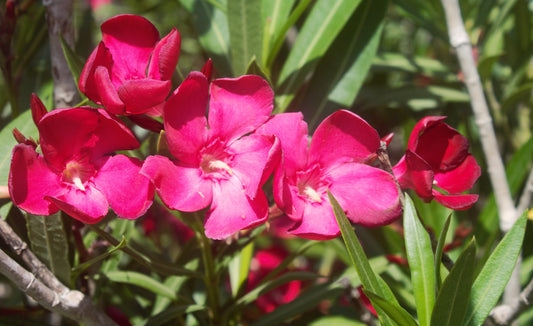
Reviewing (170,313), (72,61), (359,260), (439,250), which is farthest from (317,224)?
(72,61)

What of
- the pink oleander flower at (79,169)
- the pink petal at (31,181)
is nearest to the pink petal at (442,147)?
the pink oleander flower at (79,169)

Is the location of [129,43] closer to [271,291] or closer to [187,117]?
[187,117]

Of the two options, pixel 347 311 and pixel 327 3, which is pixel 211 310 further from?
pixel 327 3

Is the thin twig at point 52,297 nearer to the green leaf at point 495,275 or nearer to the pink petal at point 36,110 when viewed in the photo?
the pink petal at point 36,110

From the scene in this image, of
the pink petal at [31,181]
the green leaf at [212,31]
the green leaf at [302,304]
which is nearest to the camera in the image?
the pink petal at [31,181]

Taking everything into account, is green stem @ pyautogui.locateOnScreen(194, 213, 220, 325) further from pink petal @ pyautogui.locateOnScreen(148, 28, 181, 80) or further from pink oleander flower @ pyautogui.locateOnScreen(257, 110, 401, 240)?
pink petal @ pyautogui.locateOnScreen(148, 28, 181, 80)

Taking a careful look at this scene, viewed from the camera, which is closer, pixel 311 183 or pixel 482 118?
pixel 311 183

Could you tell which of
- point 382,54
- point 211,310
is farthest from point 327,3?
point 211,310

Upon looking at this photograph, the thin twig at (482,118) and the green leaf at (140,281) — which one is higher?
the thin twig at (482,118)
